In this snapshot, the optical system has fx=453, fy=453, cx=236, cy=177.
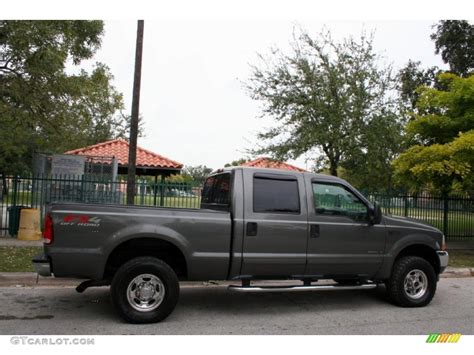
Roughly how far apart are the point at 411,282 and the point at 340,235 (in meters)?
1.45

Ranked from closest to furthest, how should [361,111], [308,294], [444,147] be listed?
[308,294]
[444,147]
[361,111]

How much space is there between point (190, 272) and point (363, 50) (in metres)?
14.1

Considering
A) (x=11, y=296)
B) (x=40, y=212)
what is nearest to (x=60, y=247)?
(x=11, y=296)

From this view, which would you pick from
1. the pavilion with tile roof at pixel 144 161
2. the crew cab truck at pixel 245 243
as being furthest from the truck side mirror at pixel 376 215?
the pavilion with tile roof at pixel 144 161

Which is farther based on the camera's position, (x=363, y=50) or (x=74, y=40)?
(x=363, y=50)

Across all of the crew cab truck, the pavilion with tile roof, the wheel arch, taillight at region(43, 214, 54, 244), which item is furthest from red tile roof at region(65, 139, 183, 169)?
taillight at region(43, 214, 54, 244)

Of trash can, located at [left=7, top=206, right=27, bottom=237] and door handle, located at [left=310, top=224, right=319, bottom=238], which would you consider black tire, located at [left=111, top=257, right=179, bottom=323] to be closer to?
door handle, located at [left=310, top=224, right=319, bottom=238]

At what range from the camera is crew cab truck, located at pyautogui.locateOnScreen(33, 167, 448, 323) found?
5.32 meters

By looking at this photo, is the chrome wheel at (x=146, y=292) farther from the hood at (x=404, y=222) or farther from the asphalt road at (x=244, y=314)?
the hood at (x=404, y=222)

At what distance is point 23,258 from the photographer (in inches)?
360

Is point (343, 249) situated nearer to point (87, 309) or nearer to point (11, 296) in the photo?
point (87, 309)

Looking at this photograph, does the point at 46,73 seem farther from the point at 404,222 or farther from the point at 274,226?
the point at 404,222

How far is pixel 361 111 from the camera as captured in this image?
16516mm

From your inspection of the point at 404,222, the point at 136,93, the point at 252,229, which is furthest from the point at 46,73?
the point at 404,222
